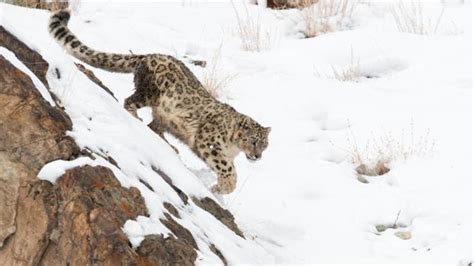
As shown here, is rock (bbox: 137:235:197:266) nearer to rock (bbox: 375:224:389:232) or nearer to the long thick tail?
rock (bbox: 375:224:389:232)

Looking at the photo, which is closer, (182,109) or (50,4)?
(182,109)

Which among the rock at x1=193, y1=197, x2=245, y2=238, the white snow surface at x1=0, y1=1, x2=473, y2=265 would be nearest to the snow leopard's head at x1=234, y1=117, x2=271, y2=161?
the white snow surface at x1=0, y1=1, x2=473, y2=265

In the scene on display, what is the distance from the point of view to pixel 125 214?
5559mm

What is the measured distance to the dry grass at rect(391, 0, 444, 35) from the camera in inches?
496

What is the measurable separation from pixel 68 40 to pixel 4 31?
1.94 m

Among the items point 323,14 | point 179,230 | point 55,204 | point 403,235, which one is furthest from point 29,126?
point 323,14

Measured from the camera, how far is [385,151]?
9203mm

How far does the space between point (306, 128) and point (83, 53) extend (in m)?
2.62

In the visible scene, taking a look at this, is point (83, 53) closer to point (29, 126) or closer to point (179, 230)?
point (29, 126)

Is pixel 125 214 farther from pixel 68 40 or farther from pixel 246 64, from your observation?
pixel 246 64

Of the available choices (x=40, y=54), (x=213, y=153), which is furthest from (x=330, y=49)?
(x=40, y=54)

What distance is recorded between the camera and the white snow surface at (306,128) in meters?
6.49

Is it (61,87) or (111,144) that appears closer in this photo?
(111,144)

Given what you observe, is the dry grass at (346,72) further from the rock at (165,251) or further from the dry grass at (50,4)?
the rock at (165,251)
